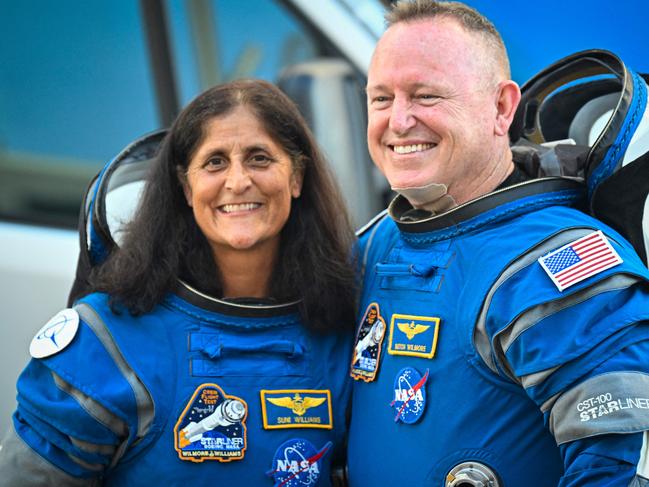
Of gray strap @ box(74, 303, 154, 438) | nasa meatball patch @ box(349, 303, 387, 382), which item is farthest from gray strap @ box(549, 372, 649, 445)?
gray strap @ box(74, 303, 154, 438)

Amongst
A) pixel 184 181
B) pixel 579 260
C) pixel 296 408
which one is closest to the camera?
pixel 579 260

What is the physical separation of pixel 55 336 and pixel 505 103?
1185 millimetres

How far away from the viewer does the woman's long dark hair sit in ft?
8.82

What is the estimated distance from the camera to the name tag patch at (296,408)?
2.56 m

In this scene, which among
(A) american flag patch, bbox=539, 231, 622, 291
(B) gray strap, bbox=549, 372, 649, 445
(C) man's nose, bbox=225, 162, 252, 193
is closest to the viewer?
(B) gray strap, bbox=549, 372, 649, 445

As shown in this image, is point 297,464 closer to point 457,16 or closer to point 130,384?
point 130,384

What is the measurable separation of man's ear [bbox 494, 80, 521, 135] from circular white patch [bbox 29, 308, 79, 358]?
3.58 ft

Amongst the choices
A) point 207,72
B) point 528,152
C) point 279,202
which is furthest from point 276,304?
point 207,72

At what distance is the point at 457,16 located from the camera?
2529 millimetres

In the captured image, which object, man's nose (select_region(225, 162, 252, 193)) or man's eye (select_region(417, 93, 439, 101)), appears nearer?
man's eye (select_region(417, 93, 439, 101))

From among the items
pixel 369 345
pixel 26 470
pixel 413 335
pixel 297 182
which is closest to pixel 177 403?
pixel 26 470

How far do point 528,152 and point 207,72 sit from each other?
6.85 feet

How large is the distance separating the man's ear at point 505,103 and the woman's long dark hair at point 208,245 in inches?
21.5

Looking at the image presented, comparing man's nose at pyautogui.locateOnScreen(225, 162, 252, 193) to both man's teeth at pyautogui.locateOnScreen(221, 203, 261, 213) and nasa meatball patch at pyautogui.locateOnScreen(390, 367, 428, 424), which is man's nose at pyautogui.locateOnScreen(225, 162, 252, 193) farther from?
nasa meatball patch at pyautogui.locateOnScreen(390, 367, 428, 424)
